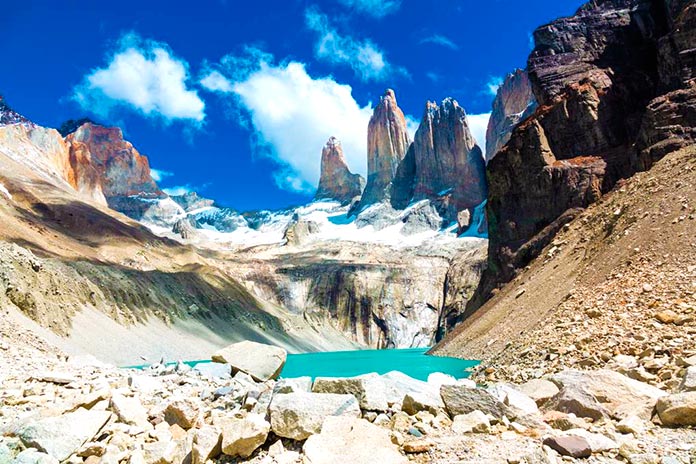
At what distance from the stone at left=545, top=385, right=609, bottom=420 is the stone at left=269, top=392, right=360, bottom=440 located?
4057 mm

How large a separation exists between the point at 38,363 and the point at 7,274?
39.3m

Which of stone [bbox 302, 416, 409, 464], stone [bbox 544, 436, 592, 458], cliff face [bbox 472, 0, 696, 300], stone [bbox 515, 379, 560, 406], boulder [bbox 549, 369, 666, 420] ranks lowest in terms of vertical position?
stone [bbox 515, 379, 560, 406]

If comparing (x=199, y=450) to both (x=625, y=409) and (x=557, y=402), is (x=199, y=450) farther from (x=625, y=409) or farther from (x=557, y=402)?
(x=625, y=409)

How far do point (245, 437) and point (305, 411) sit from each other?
1.07m

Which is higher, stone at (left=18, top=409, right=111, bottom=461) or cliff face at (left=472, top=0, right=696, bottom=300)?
cliff face at (left=472, top=0, right=696, bottom=300)

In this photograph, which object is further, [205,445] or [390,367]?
[390,367]

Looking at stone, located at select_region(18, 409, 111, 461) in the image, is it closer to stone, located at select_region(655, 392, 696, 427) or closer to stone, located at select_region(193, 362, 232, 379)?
stone, located at select_region(193, 362, 232, 379)

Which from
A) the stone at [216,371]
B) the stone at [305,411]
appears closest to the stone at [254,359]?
the stone at [216,371]

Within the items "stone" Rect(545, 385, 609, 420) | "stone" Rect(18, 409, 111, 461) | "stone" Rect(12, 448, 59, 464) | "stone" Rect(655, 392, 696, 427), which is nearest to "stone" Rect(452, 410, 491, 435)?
"stone" Rect(545, 385, 609, 420)

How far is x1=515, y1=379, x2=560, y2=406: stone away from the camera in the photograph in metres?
10.5

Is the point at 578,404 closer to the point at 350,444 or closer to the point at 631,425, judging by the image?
the point at 631,425

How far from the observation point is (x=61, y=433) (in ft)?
28.5

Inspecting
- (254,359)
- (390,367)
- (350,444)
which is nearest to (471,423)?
(350,444)

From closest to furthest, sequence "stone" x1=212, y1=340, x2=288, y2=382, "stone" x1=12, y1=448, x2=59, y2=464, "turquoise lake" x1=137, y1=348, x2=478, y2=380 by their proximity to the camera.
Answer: "stone" x1=12, y1=448, x2=59, y2=464, "stone" x1=212, y1=340, x2=288, y2=382, "turquoise lake" x1=137, y1=348, x2=478, y2=380
